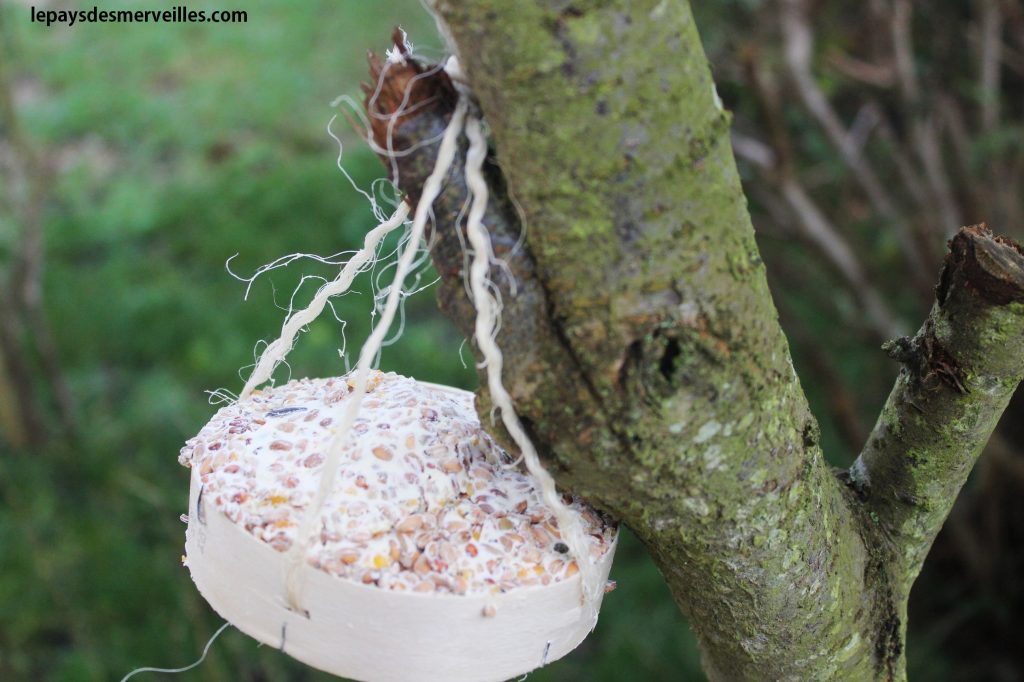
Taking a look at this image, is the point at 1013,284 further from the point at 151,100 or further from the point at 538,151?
the point at 151,100

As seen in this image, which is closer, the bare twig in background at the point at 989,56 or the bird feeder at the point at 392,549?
the bird feeder at the point at 392,549

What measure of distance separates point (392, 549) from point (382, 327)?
0.53 feet

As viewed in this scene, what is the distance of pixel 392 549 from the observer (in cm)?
63

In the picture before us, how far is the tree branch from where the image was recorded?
0.67 m

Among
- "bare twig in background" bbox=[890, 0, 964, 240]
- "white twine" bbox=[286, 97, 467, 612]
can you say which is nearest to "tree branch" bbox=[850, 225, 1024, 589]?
"white twine" bbox=[286, 97, 467, 612]

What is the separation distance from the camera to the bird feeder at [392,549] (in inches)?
24.5

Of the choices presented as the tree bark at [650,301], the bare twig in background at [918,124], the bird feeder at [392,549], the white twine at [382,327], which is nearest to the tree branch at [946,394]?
the tree bark at [650,301]

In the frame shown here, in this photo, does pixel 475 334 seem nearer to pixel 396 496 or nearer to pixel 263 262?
pixel 396 496

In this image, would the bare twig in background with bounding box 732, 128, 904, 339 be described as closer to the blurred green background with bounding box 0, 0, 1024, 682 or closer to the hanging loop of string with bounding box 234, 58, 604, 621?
the blurred green background with bounding box 0, 0, 1024, 682

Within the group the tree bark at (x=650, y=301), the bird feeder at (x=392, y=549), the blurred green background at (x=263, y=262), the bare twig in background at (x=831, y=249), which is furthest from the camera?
the blurred green background at (x=263, y=262)

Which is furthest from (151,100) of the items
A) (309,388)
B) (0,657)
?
(309,388)

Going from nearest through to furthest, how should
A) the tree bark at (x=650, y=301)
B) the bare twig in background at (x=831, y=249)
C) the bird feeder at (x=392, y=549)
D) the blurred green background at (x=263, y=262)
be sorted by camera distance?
the tree bark at (x=650, y=301) < the bird feeder at (x=392, y=549) < the bare twig in background at (x=831, y=249) < the blurred green background at (x=263, y=262)

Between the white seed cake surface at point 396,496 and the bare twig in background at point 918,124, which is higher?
the bare twig in background at point 918,124

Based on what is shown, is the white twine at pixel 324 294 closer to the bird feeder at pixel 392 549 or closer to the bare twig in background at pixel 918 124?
the bird feeder at pixel 392 549
